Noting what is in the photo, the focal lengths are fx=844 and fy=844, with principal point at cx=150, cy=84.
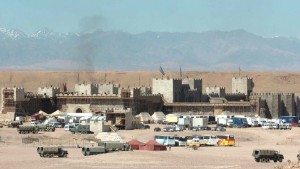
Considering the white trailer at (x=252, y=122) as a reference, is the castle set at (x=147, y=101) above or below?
above

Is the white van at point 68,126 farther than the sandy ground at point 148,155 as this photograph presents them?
Yes

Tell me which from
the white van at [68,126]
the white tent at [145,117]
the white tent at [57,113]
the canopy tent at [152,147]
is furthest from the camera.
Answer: the white tent at [57,113]

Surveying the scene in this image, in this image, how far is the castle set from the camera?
301 ft

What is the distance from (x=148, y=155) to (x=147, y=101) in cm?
4189

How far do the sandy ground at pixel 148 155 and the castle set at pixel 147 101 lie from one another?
46.3ft

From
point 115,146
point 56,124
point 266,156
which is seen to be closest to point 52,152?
point 115,146

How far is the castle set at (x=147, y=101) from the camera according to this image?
9188 cm

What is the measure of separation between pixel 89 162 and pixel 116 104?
147 feet

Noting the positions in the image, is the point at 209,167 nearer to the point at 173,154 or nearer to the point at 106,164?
the point at 106,164

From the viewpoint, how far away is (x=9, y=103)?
91.7m

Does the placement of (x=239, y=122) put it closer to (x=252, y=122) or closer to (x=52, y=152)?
(x=252, y=122)

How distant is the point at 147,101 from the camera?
94812mm

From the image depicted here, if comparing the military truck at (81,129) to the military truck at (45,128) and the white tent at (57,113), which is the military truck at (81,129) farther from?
the white tent at (57,113)

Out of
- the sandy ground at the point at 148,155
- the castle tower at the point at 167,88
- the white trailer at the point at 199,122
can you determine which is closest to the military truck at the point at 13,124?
the sandy ground at the point at 148,155
